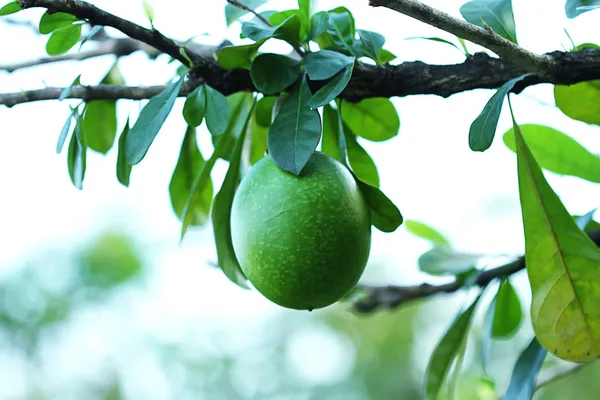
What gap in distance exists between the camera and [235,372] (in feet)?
18.5

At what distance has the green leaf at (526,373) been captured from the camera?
800 millimetres

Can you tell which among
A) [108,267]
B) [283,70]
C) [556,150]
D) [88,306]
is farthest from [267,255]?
[88,306]

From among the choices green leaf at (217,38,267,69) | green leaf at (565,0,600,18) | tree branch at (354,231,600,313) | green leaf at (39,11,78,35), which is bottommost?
Result: tree branch at (354,231,600,313)

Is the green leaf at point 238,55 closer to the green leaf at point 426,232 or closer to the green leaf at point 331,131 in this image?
the green leaf at point 331,131

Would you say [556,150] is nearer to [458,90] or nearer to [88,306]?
[458,90]

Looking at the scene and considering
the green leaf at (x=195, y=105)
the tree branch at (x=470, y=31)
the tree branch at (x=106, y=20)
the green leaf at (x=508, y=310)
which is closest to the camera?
the tree branch at (x=470, y=31)

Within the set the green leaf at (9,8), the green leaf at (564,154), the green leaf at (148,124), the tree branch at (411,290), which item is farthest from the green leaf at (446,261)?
the green leaf at (9,8)

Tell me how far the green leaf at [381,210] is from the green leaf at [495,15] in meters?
0.21

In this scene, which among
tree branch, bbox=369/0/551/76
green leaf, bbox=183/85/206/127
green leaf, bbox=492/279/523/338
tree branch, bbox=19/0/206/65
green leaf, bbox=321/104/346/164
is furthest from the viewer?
green leaf, bbox=492/279/523/338

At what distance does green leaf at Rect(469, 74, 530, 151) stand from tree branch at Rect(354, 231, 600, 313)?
32 cm

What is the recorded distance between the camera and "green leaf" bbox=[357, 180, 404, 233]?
2.30 feet

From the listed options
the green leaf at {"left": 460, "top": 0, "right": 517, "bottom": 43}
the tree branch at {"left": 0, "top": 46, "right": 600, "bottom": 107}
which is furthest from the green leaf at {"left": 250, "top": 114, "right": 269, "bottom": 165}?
the green leaf at {"left": 460, "top": 0, "right": 517, "bottom": 43}

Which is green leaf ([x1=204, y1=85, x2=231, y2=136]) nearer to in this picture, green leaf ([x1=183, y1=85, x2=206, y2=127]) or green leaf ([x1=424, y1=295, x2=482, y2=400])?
green leaf ([x1=183, y1=85, x2=206, y2=127])

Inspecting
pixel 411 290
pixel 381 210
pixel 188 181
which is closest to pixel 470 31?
pixel 381 210
